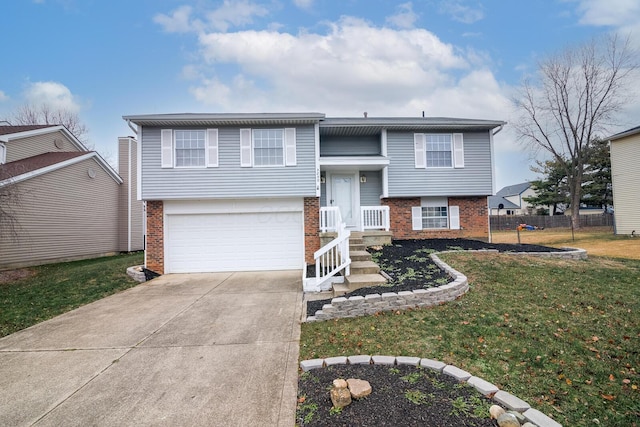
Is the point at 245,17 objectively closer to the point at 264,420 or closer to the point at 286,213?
the point at 286,213

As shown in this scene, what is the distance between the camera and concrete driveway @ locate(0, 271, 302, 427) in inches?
110

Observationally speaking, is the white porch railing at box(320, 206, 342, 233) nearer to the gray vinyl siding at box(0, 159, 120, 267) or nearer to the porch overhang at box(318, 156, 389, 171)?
the porch overhang at box(318, 156, 389, 171)

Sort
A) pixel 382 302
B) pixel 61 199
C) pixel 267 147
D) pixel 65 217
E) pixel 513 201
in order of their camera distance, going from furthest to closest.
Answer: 1. pixel 513 201
2. pixel 65 217
3. pixel 61 199
4. pixel 267 147
5. pixel 382 302

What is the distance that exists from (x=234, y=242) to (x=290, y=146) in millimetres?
3705

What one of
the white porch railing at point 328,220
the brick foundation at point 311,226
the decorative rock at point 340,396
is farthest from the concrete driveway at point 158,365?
the white porch railing at point 328,220

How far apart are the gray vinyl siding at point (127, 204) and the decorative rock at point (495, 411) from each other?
17.9 metres

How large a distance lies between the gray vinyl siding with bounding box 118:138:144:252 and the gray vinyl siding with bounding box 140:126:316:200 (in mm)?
7922

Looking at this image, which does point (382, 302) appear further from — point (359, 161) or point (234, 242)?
point (359, 161)

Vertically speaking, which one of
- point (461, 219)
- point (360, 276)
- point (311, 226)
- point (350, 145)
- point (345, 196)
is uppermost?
→ point (350, 145)

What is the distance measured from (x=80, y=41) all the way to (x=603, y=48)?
27.5 metres

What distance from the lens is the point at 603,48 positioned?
18609 millimetres

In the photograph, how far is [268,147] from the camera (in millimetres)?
10094

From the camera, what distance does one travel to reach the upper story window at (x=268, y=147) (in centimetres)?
1003

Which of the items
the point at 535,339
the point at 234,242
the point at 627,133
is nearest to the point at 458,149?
the point at 234,242
